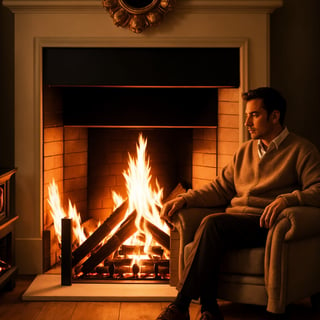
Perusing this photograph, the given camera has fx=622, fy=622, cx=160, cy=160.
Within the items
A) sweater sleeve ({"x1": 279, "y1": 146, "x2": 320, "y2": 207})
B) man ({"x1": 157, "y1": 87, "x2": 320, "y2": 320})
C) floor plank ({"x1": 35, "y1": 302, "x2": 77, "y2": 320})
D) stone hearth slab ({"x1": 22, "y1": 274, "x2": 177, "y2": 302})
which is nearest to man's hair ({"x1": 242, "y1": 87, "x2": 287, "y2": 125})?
man ({"x1": 157, "y1": 87, "x2": 320, "y2": 320})

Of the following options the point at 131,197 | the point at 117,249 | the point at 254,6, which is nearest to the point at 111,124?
the point at 131,197

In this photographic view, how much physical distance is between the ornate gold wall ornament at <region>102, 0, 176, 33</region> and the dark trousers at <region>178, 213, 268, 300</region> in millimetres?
1299

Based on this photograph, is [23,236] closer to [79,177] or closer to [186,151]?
[79,177]

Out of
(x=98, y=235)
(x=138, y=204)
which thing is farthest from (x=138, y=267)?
(x=138, y=204)

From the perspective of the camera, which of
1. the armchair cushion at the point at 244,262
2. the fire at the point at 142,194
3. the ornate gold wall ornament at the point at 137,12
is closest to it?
the armchair cushion at the point at 244,262

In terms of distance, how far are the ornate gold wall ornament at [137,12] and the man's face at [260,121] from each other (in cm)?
85

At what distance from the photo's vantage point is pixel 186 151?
4.20 meters

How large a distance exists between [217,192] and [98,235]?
2.64ft

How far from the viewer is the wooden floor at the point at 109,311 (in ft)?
9.78

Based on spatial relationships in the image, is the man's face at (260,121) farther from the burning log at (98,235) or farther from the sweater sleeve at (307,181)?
the burning log at (98,235)

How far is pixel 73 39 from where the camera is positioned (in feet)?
12.1

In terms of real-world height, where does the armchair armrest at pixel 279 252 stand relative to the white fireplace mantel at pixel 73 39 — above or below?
below

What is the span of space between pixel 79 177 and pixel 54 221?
15.6 inches

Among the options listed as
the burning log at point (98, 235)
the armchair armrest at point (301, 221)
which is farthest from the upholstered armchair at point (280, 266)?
the burning log at point (98, 235)
